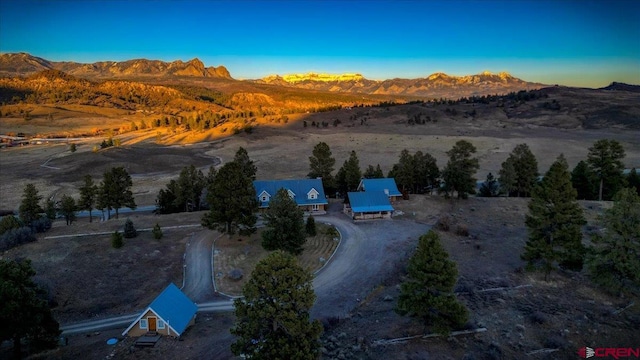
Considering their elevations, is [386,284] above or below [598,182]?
below

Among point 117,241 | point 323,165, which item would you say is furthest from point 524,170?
point 117,241

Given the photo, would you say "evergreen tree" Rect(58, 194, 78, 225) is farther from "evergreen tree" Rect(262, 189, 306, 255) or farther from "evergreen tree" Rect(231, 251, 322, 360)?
"evergreen tree" Rect(231, 251, 322, 360)

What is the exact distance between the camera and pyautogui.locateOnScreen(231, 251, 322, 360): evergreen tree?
72.1 feet

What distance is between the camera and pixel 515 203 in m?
59.4

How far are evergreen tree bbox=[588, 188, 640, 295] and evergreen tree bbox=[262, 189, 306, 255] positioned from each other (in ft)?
82.8

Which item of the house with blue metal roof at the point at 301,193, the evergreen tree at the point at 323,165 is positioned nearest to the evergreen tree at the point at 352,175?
the evergreen tree at the point at 323,165

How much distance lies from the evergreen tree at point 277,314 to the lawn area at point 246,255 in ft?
49.9

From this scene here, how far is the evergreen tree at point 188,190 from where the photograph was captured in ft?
199

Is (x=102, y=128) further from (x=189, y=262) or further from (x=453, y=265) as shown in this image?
(x=453, y=265)

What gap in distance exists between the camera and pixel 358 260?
4247 centimetres

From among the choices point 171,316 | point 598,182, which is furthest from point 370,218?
point 598,182

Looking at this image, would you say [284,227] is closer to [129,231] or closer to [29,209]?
[129,231]

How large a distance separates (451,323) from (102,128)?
203967mm

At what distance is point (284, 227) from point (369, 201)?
17.2 m
